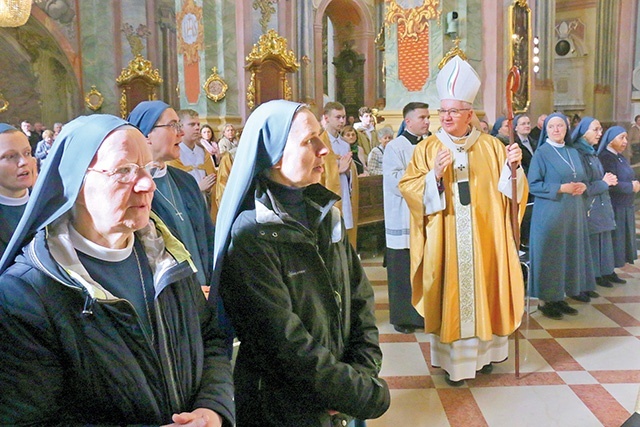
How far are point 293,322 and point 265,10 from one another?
40.7 ft

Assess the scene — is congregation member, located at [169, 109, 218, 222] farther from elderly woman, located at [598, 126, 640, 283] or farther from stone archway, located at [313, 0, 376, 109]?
stone archway, located at [313, 0, 376, 109]

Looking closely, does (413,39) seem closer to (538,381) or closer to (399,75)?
(399,75)

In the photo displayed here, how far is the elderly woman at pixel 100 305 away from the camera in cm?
137

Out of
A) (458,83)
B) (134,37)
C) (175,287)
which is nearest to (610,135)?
(458,83)

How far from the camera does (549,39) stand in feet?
39.6

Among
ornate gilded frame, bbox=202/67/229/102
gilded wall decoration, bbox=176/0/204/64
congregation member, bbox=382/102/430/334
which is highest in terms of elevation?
gilded wall decoration, bbox=176/0/204/64

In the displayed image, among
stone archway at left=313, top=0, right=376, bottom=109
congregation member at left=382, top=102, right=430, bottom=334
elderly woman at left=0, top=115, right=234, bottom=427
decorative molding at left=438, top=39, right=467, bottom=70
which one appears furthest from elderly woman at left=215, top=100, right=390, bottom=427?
stone archway at left=313, top=0, right=376, bottom=109

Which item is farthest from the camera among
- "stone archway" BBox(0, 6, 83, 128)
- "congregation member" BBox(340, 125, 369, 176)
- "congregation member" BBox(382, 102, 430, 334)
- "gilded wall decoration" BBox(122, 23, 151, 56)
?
"stone archway" BBox(0, 6, 83, 128)

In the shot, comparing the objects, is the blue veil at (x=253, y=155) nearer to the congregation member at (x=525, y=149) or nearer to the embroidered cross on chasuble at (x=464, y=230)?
the embroidered cross on chasuble at (x=464, y=230)

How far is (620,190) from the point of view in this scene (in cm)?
655

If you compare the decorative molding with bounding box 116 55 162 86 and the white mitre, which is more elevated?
the decorative molding with bounding box 116 55 162 86

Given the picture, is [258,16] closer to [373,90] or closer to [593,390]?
[373,90]

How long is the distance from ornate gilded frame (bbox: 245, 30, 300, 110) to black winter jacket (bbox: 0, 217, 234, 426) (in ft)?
33.3

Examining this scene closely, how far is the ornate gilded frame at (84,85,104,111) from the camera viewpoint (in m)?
15.1
